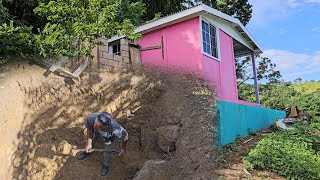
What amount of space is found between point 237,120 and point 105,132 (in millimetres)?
3483

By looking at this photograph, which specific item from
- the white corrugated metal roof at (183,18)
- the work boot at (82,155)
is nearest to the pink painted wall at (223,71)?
the white corrugated metal roof at (183,18)

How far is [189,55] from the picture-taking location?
918 cm

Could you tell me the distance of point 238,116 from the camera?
8195 millimetres

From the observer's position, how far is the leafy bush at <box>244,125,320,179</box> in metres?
5.77

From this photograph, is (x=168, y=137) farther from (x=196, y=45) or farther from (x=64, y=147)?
(x=196, y=45)

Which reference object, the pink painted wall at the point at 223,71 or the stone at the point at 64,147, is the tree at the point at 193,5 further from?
the stone at the point at 64,147

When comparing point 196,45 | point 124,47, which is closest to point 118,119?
point 124,47

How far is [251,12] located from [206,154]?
1284 cm

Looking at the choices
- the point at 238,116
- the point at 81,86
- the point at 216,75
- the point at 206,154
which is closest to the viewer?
the point at 206,154

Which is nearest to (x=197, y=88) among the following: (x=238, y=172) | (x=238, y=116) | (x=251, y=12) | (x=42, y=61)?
(x=238, y=116)

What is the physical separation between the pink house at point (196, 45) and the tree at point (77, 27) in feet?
7.65

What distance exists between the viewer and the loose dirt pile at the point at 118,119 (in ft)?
21.5

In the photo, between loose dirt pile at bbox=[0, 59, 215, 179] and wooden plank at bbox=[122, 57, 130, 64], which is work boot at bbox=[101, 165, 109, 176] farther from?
wooden plank at bbox=[122, 57, 130, 64]

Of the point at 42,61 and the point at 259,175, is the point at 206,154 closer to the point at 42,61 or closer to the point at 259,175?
the point at 259,175
